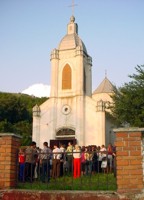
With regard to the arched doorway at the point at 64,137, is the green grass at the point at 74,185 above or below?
below

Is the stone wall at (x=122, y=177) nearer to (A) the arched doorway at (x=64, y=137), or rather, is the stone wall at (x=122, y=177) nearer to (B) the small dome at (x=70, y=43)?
(A) the arched doorway at (x=64, y=137)

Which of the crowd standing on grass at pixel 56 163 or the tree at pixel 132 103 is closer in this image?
the crowd standing on grass at pixel 56 163

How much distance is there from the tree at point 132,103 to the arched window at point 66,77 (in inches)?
324

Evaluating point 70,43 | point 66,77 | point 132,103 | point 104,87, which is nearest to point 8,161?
point 132,103

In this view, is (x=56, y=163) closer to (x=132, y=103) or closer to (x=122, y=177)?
(x=122, y=177)

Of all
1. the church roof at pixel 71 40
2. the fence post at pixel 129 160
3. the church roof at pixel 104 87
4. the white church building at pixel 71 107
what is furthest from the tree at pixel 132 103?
the church roof at pixel 104 87

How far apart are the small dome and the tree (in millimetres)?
9927

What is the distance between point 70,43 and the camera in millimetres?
29859

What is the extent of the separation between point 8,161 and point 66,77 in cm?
2199

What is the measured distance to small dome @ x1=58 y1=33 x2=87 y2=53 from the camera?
2960cm

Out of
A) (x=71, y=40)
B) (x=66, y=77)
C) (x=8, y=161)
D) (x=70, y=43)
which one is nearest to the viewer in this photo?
(x=8, y=161)

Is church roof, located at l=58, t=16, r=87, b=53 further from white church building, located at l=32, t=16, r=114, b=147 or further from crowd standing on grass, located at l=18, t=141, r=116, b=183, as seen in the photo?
crowd standing on grass, located at l=18, t=141, r=116, b=183

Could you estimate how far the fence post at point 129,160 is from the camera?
6.28 m

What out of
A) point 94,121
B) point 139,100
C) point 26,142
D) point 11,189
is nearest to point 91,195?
point 11,189
